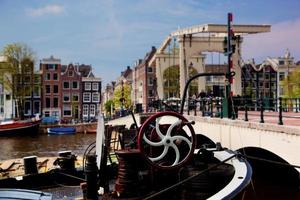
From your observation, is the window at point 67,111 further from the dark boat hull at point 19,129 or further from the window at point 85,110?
the dark boat hull at point 19,129

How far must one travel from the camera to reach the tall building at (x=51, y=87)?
6106cm

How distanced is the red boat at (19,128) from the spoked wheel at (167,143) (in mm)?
41055

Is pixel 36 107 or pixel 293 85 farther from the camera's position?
pixel 36 107

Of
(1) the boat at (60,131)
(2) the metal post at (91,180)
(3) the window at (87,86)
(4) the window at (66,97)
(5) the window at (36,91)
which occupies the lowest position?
(1) the boat at (60,131)

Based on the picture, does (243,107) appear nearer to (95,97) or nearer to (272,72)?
(272,72)

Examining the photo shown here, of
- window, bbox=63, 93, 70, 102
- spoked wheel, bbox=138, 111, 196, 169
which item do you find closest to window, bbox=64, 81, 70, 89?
window, bbox=63, 93, 70, 102

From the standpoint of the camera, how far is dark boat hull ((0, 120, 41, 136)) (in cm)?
4412

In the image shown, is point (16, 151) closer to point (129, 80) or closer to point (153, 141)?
point (153, 141)

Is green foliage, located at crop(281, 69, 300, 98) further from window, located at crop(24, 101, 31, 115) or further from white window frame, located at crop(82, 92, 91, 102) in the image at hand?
window, located at crop(24, 101, 31, 115)

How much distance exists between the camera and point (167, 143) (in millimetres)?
5898

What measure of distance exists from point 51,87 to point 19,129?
17160 mm

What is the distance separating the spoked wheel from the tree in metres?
47.6

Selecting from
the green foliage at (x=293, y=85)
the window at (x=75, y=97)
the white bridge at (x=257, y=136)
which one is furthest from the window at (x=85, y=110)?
the white bridge at (x=257, y=136)

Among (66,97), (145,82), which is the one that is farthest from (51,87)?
(145,82)
